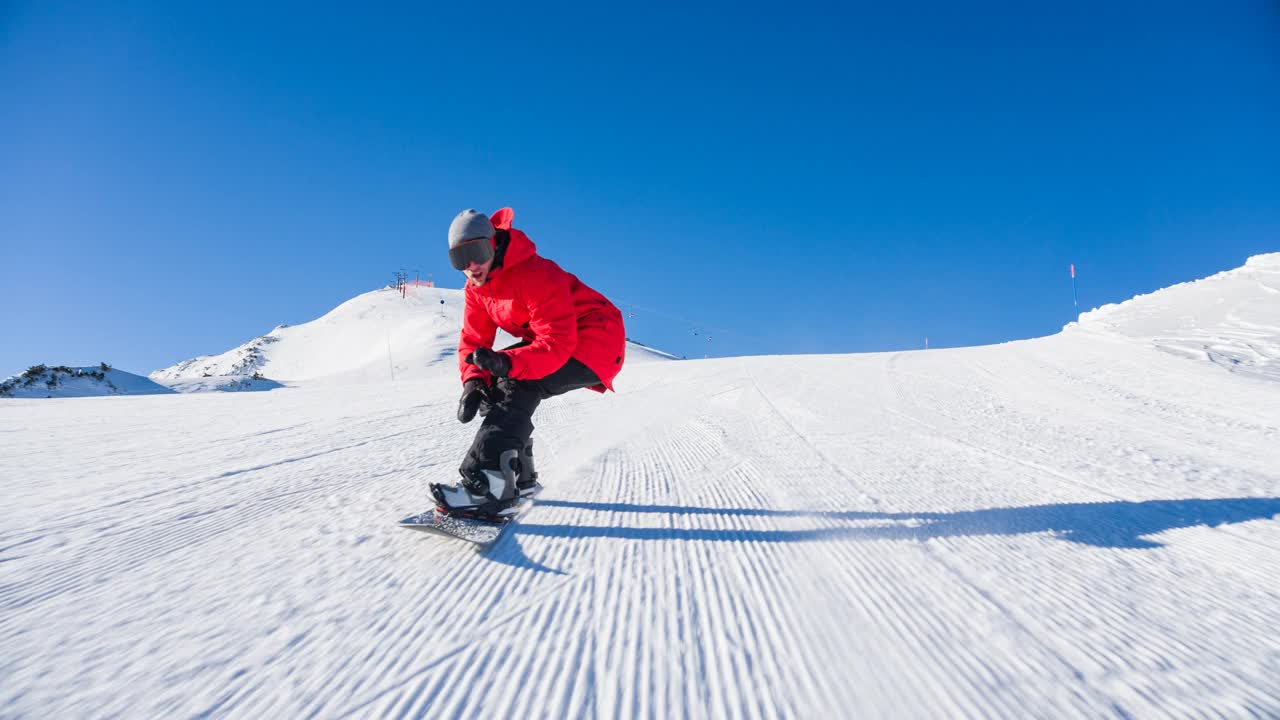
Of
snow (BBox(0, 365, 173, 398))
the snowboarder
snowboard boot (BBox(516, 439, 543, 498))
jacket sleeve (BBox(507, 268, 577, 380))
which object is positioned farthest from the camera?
snow (BBox(0, 365, 173, 398))

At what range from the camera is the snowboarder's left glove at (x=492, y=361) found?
2.37 metres

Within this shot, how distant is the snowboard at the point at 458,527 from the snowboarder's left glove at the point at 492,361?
69 centimetres

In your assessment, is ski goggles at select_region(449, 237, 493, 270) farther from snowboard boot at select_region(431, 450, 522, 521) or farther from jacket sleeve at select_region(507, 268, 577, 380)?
snowboard boot at select_region(431, 450, 522, 521)

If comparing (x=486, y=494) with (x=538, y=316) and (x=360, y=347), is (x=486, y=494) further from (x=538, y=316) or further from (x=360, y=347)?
(x=360, y=347)

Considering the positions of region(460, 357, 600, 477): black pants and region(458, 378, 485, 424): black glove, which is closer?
region(460, 357, 600, 477): black pants

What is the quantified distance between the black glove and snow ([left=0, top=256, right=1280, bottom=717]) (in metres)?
0.57

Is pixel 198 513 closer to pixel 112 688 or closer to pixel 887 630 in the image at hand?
pixel 112 688

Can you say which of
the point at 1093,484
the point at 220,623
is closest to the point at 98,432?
the point at 220,623

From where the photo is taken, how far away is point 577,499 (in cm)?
270

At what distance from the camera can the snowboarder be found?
236cm

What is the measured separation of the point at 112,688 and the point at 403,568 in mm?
768

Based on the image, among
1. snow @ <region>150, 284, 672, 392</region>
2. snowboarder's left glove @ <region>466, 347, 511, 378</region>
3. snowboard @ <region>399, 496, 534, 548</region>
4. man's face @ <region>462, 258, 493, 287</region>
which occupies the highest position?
snow @ <region>150, 284, 672, 392</region>

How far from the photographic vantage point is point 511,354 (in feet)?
8.23

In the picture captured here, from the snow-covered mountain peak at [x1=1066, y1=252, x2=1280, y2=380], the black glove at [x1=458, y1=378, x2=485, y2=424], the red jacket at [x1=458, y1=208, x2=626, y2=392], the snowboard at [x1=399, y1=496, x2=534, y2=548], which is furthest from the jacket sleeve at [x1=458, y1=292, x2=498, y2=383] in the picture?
the snow-covered mountain peak at [x1=1066, y1=252, x2=1280, y2=380]
